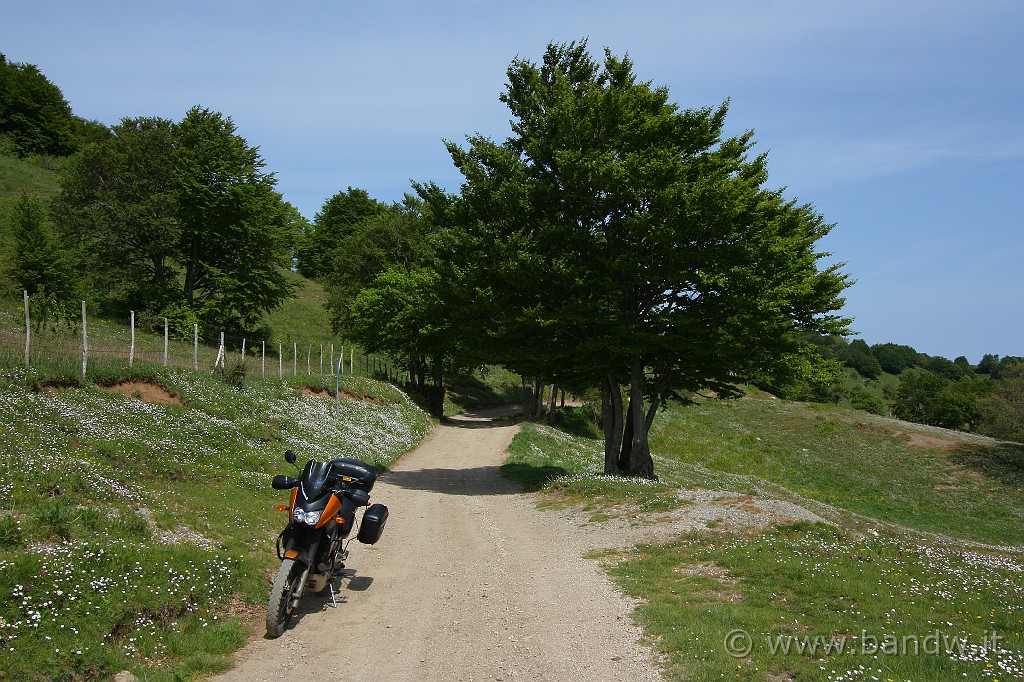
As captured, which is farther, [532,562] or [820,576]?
[532,562]

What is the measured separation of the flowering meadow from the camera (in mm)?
6238

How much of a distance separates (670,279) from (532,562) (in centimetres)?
1168

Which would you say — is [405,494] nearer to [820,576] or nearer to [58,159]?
[820,576]

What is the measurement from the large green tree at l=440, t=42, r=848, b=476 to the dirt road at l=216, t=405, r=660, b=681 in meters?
8.34

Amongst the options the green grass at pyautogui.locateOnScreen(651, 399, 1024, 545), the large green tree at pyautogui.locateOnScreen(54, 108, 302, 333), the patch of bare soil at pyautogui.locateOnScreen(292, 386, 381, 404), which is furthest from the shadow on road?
the large green tree at pyautogui.locateOnScreen(54, 108, 302, 333)

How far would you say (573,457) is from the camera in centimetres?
3222

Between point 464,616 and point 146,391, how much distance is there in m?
13.0

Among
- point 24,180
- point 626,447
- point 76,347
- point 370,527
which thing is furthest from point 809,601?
point 24,180

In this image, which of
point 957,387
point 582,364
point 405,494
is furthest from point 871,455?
point 957,387

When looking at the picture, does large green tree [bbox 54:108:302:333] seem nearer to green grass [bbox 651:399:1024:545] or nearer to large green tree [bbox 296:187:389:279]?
green grass [bbox 651:399:1024:545]

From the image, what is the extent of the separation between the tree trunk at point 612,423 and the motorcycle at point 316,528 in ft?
48.4

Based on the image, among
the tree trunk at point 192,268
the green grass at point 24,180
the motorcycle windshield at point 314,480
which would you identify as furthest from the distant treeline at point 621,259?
the green grass at point 24,180

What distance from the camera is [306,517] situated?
25.8ft

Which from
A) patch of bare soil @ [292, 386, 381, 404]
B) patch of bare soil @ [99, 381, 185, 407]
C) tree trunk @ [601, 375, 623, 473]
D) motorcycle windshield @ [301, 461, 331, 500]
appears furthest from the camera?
patch of bare soil @ [292, 386, 381, 404]
